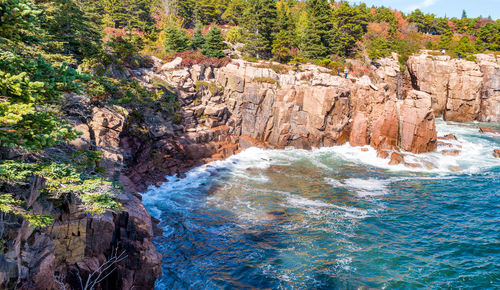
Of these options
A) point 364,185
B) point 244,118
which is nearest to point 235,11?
point 244,118

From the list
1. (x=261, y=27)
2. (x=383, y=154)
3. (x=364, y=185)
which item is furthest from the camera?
(x=261, y=27)

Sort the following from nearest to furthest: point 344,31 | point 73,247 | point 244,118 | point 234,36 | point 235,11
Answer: point 73,247, point 244,118, point 344,31, point 234,36, point 235,11

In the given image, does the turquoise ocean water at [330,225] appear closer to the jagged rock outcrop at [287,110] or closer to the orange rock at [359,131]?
the jagged rock outcrop at [287,110]

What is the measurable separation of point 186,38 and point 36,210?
1529 inches

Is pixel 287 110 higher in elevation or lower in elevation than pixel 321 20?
lower

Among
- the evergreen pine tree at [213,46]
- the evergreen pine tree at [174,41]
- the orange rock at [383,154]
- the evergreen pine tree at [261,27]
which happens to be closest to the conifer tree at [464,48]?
the orange rock at [383,154]

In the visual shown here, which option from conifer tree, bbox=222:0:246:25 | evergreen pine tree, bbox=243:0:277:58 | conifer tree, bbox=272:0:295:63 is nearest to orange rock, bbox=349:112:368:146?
conifer tree, bbox=272:0:295:63

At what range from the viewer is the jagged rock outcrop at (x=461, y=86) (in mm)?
46469

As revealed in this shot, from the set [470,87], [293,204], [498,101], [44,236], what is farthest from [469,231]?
[498,101]

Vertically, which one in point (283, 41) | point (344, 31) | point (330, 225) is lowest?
point (330, 225)

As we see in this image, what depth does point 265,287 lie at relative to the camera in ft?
43.4

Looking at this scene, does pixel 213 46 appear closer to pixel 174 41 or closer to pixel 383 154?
pixel 174 41

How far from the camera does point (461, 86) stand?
46.5 metres

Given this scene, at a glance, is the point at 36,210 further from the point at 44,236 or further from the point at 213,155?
the point at 213,155
